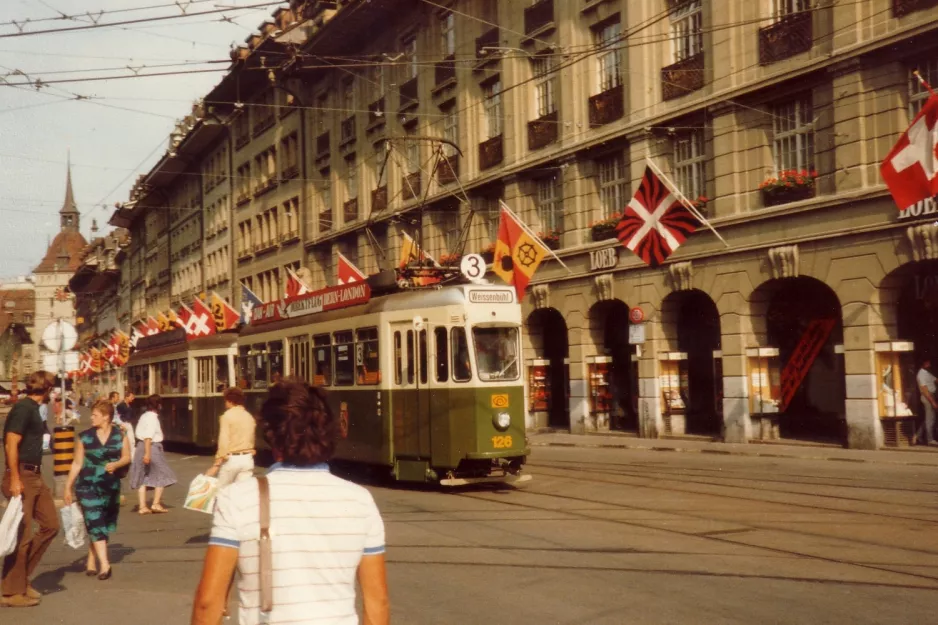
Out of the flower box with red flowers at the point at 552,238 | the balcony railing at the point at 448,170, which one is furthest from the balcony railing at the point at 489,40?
the flower box with red flowers at the point at 552,238

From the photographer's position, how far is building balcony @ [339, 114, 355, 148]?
148 feet

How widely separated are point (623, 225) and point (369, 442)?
9096mm

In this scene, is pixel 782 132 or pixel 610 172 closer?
pixel 782 132

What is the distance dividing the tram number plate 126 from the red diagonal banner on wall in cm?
1092

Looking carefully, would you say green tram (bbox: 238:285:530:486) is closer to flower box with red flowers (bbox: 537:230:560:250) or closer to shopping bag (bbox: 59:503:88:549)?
shopping bag (bbox: 59:503:88:549)

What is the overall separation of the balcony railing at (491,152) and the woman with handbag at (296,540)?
31177 millimetres

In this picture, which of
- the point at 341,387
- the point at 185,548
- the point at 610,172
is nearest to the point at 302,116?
the point at 610,172

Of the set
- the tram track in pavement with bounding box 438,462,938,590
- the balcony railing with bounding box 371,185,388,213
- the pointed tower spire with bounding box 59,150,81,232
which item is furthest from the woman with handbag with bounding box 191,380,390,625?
the pointed tower spire with bounding box 59,150,81,232

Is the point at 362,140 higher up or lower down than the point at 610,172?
higher up

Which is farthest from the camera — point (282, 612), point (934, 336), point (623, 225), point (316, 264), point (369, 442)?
point (316, 264)

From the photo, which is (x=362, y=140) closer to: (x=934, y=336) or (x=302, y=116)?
(x=302, y=116)

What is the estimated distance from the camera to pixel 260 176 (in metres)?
57.9

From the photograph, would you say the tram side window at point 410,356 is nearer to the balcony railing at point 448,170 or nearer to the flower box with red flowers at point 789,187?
the flower box with red flowers at point 789,187

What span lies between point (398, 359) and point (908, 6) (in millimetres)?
12014
